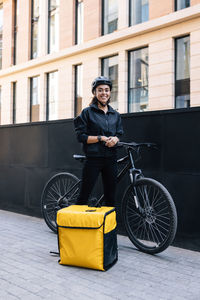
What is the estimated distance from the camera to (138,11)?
1967 cm

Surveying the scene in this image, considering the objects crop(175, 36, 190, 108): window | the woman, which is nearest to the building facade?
crop(175, 36, 190, 108): window

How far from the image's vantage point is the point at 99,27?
69.3 ft

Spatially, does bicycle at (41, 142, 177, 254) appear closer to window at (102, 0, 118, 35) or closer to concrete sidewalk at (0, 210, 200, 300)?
concrete sidewalk at (0, 210, 200, 300)

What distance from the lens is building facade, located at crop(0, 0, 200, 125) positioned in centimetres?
1805

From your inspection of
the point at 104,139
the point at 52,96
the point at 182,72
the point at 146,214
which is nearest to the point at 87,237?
the point at 146,214

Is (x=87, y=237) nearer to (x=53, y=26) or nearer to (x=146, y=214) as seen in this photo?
(x=146, y=214)

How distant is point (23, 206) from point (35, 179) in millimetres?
677

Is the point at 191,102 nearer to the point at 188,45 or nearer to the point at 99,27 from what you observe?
the point at 188,45

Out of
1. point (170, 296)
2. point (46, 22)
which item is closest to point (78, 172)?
point (170, 296)

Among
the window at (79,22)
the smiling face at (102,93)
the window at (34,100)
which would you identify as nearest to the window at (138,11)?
the window at (79,22)

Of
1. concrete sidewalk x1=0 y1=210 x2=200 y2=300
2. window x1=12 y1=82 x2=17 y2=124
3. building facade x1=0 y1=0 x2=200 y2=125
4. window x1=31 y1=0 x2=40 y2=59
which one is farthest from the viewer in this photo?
window x1=12 y1=82 x2=17 y2=124

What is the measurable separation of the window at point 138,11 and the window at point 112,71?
2.37m

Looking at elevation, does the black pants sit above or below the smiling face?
below

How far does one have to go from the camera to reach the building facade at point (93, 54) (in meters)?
18.0
